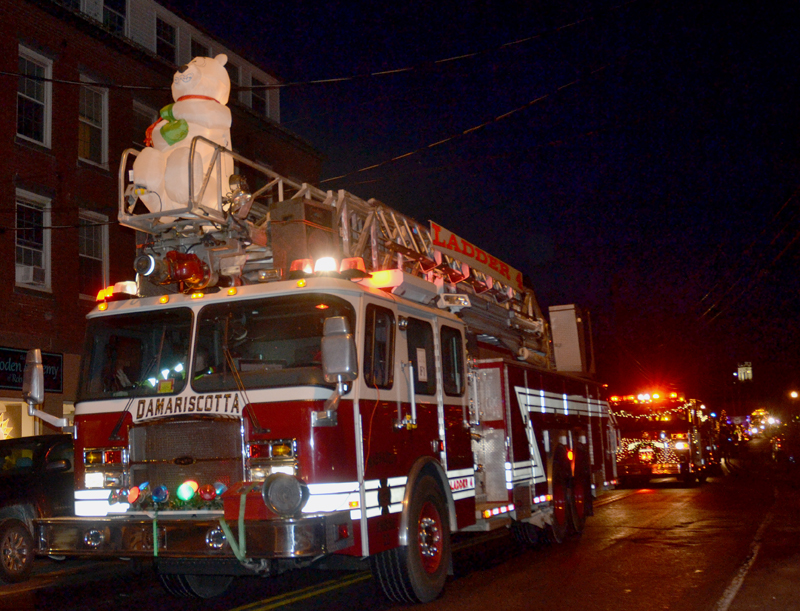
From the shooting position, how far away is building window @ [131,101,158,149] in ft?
64.9

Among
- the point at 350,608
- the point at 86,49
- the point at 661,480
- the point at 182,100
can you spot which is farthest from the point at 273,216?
the point at 661,480

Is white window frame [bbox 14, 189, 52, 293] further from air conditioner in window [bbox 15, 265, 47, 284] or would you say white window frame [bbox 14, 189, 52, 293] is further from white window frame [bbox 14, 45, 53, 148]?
white window frame [bbox 14, 45, 53, 148]

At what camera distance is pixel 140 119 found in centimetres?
2000

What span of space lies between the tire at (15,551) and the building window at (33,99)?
33.5 ft

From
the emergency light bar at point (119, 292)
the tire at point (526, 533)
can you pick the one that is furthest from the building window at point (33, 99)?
the tire at point (526, 533)

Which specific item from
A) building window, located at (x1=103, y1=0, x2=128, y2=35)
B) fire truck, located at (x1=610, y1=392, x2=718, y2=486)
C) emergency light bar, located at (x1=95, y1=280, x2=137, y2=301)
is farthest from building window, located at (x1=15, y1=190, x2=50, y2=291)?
fire truck, located at (x1=610, y1=392, x2=718, y2=486)

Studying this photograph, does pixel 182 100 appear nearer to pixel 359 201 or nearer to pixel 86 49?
pixel 359 201

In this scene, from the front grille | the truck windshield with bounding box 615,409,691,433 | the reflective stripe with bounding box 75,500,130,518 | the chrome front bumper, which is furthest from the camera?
the truck windshield with bounding box 615,409,691,433

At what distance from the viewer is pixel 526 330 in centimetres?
1146

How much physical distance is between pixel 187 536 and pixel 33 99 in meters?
14.4

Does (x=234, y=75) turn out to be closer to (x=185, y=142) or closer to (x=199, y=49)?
(x=199, y=49)

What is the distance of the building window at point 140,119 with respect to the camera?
19.8 meters

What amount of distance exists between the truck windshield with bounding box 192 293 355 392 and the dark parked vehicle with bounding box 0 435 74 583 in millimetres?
4605

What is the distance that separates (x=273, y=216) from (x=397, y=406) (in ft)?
6.49
